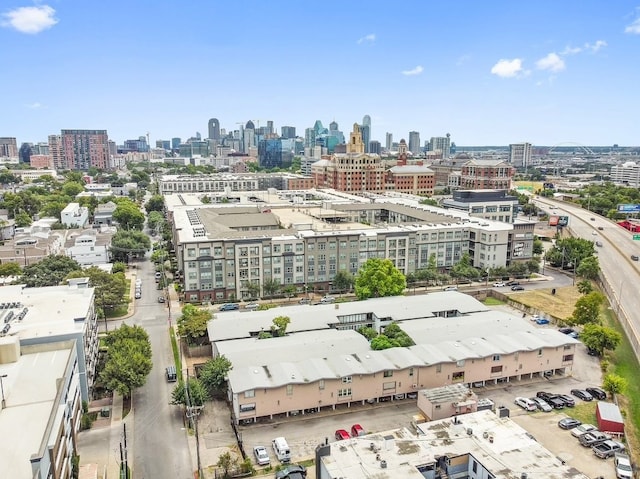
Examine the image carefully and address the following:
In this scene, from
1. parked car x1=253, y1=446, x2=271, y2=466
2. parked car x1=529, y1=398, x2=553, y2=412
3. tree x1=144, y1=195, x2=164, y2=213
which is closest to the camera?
parked car x1=253, y1=446, x2=271, y2=466

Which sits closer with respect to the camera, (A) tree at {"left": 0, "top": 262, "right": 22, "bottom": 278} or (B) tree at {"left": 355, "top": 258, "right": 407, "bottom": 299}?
(B) tree at {"left": 355, "top": 258, "right": 407, "bottom": 299}

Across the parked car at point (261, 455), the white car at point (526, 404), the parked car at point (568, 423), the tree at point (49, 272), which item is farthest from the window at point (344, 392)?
the tree at point (49, 272)

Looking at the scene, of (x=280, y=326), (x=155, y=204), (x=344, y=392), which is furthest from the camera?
(x=155, y=204)

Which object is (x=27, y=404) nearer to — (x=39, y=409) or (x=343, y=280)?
(x=39, y=409)

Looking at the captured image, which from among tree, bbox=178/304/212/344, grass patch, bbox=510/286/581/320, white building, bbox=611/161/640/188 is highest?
white building, bbox=611/161/640/188

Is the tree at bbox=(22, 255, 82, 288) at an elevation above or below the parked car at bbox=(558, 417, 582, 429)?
above

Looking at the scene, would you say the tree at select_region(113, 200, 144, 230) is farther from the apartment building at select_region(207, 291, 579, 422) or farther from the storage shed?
the storage shed

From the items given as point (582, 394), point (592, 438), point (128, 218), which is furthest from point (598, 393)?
point (128, 218)

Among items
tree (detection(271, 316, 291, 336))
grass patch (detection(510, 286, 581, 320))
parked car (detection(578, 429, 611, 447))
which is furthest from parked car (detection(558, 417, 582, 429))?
A: tree (detection(271, 316, 291, 336))
